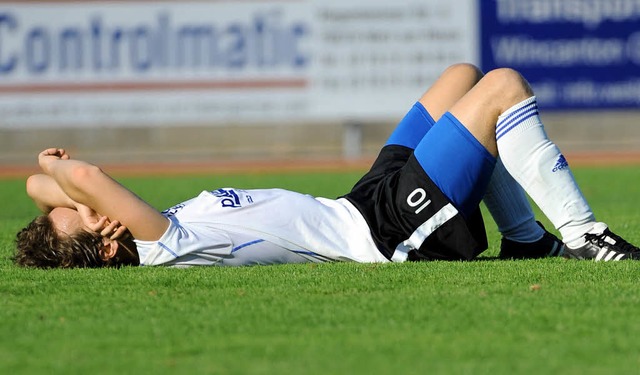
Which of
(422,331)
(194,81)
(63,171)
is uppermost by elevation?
(63,171)

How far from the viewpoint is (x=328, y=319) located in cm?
396

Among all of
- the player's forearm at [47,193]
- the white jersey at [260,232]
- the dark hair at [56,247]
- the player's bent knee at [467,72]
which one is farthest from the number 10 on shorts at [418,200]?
the player's forearm at [47,193]

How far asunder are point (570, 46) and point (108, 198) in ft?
43.5

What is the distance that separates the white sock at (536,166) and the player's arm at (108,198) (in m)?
1.55

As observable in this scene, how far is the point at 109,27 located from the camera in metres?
17.1

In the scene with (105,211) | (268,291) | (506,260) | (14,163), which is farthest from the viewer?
(14,163)

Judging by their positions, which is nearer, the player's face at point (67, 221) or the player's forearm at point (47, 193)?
the player's face at point (67, 221)

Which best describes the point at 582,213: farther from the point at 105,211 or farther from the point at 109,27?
the point at 109,27

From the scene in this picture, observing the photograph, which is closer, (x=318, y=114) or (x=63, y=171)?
(x=63, y=171)

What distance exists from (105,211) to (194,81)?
12.1 metres

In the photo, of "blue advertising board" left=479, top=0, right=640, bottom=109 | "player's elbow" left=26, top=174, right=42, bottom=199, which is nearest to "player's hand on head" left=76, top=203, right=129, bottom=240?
"player's elbow" left=26, top=174, right=42, bottom=199

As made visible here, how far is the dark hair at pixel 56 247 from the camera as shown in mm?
5172

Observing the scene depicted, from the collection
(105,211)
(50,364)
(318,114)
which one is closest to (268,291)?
(105,211)

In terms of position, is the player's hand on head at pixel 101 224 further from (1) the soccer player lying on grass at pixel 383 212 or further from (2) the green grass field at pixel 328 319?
(2) the green grass field at pixel 328 319
